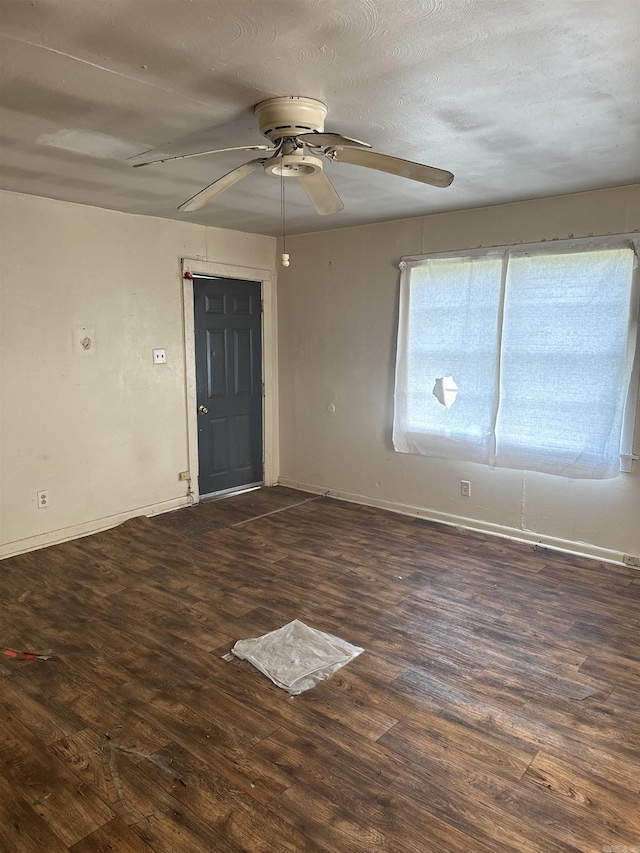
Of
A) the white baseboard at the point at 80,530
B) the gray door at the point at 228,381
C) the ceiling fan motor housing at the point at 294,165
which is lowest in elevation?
the white baseboard at the point at 80,530

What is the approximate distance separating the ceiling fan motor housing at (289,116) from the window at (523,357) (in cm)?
213

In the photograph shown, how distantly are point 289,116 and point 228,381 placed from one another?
3.14 metres

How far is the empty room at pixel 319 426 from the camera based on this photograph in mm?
1798

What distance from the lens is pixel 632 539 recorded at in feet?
12.1

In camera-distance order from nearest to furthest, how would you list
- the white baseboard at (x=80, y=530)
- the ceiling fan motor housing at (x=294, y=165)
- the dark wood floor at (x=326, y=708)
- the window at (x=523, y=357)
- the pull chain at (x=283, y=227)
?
the dark wood floor at (x=326, y=708), the ceiling fan motor housing at (x=294, y=165), the pull chain at (x=283, y=227), the window at (x=523, y=357), the white baseboard at (x=80, y=530)

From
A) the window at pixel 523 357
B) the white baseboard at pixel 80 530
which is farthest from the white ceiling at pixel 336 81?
the white baseboard at pixel 80 530

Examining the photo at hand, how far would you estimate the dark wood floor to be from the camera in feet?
5.78

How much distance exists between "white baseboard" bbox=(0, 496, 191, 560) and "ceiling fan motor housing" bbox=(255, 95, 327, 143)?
309cm

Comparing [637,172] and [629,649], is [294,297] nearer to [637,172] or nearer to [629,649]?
[637,172]

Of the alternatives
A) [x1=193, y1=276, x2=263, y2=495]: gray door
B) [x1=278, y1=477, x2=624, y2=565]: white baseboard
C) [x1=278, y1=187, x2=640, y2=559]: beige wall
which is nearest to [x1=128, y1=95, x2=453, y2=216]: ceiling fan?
[x1=278, y1=187, x2=640, y2=559]: beige wall

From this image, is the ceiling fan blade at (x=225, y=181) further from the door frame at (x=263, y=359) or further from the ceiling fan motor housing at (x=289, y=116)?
the door frame at (x=263, y=359)

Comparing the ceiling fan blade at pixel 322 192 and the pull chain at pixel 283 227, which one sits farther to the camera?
the pull chain at pixel 283 227

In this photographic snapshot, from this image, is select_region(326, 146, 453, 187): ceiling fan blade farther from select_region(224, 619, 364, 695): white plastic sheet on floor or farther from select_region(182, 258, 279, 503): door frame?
select_region(182, 258, 279, 503): door frame

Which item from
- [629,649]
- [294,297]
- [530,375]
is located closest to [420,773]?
[629,649]
